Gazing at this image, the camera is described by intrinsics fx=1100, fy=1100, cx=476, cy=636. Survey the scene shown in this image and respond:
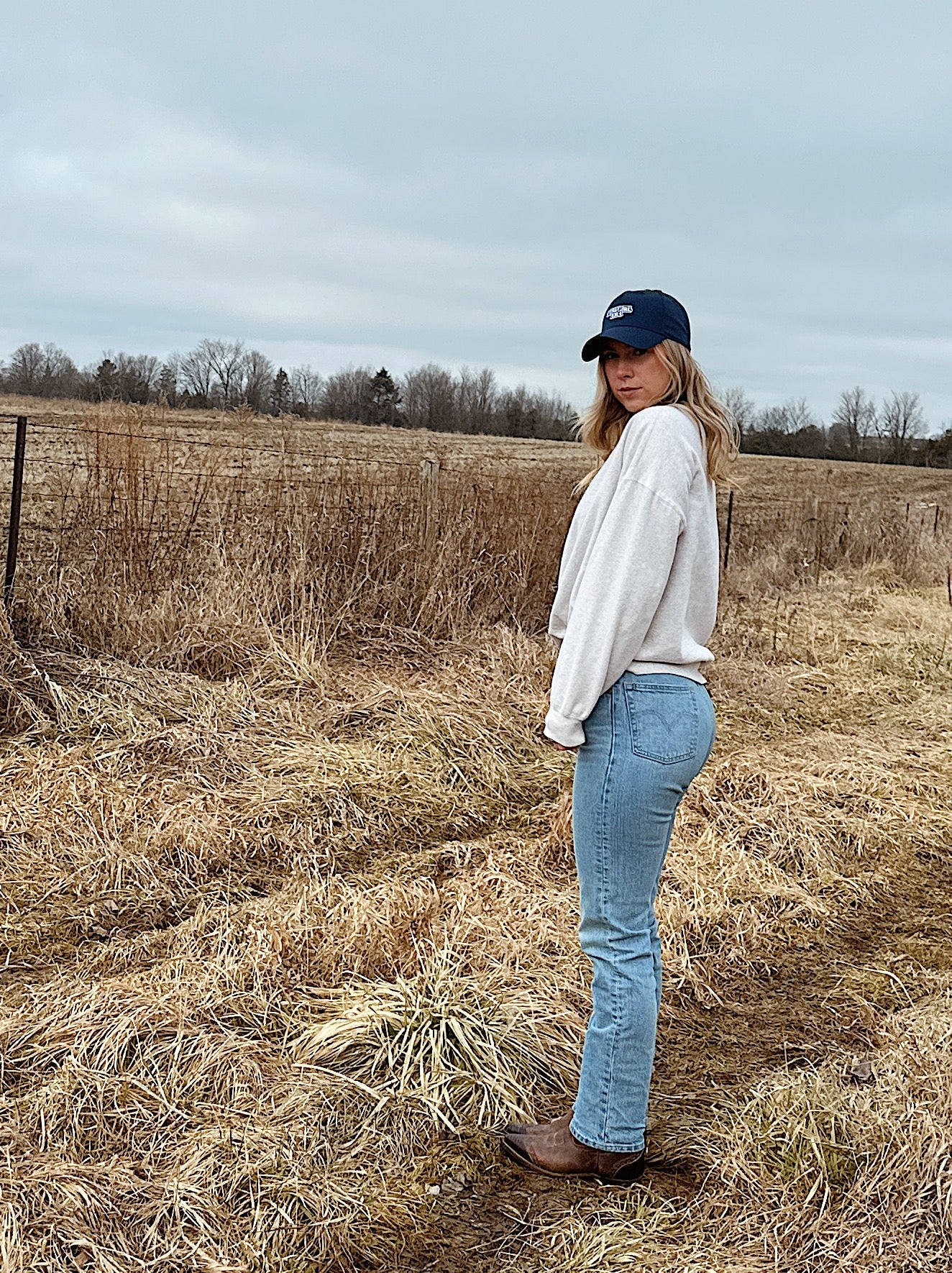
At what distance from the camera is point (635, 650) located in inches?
89.4

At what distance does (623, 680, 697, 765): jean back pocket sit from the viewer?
7.50 feet

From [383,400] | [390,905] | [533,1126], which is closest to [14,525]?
[390,905]

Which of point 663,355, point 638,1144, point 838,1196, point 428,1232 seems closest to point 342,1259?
point 428,1232

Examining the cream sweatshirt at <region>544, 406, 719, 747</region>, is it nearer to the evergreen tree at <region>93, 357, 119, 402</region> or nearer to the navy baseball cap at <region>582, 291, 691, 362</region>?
the navy baseball cap at <region>582, 291, 691, 362</region>

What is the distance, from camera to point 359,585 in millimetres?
7309

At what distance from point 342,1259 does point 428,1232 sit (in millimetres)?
212

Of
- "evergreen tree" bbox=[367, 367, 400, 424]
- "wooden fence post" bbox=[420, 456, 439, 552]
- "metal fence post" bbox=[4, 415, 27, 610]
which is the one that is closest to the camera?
"metal fence post" bbox=[4, 415, 27, 610]

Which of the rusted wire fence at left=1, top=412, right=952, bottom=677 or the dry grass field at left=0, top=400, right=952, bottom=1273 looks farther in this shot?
the rusted wire fence at left=1, top=412, right=952, bottom=677

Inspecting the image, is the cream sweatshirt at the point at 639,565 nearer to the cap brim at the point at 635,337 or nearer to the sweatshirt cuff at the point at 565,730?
the sweatshirt cuff at the point at 565,730

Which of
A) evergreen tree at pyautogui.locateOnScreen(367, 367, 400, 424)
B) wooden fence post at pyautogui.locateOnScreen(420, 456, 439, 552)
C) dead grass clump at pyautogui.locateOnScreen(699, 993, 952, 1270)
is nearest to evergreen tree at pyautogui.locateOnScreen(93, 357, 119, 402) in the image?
wooden fence post at pyautogui.locateOnScreen(420, 456, 439, 552)

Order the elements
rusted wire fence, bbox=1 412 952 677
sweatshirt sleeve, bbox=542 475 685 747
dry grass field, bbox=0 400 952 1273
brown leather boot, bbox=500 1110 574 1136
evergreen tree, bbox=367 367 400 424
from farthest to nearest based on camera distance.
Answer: evergreen tree, bbox=367 367 400 424
rusted wire fence, bbox=1 412 952 677
brown leather boot, bbox=500 1110 574 1136
dry grass field, bbox=0 400 952 1273
sweatshirt sleeve, bbox=542 475 685 747

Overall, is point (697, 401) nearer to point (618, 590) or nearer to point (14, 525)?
point (618, 590)

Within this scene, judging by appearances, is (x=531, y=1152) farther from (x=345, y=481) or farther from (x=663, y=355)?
(x=345, y=481)

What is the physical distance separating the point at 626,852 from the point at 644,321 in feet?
3.68
